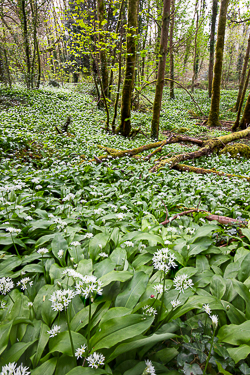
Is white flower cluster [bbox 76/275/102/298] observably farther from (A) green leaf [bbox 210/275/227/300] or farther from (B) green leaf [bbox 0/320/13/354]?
(A) green leaf [bbox 210/275/227/300]

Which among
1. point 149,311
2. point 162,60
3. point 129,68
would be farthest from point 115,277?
point 162,60

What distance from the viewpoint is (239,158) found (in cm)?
640

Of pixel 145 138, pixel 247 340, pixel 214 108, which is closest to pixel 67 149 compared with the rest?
pixel 145 138

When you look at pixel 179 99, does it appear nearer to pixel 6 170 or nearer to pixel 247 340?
pixel 6 170

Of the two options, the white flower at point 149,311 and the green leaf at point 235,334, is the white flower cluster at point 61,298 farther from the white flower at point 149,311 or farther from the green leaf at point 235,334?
the green leaf at point 235,334

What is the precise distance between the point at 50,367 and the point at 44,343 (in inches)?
5.6

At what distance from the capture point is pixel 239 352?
1.00 m

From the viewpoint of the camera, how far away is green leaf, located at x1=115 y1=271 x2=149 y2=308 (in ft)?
4.23

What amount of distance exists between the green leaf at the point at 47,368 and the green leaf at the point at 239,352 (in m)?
0.89

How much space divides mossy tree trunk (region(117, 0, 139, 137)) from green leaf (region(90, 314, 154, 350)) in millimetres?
7432

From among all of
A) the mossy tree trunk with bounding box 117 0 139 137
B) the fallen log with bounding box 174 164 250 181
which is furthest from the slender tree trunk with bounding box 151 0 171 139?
the fallen log with bounding box 174 164 250 181

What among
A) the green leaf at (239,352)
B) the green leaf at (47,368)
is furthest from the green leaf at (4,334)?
the green leaf at (239,352)

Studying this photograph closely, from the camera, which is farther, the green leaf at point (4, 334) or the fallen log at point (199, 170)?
the fallen log at point (199, 170)

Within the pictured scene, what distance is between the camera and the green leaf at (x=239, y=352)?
971 mm
